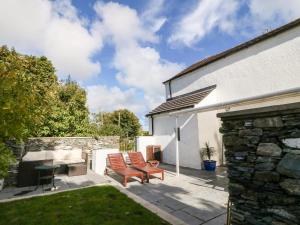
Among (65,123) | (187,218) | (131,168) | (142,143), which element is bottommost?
(187,218)

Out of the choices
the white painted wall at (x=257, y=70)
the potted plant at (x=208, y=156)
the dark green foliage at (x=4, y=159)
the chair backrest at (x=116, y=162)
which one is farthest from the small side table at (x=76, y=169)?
the white painted wall at (x=257, y=70)

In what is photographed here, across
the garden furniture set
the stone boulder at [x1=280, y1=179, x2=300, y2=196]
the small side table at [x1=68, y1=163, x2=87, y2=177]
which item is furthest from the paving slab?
the small side table at [x1=68, y1=163, x2=87, y2=177]

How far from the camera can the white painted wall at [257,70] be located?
9.20 m

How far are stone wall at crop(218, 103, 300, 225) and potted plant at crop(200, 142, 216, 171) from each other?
825 centimetres

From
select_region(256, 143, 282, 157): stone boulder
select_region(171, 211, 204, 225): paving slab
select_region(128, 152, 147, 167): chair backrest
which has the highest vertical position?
select_region(256, 143, 282, 157): stone boulder

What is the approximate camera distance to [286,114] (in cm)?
277

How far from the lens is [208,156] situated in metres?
12.1

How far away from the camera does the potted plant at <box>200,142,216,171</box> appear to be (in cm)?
1146

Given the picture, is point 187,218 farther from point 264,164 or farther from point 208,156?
point 208,156

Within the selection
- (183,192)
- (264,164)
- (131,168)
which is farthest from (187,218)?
(131,168)

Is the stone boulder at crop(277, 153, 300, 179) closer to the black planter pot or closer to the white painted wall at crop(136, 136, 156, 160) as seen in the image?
the black planter pot

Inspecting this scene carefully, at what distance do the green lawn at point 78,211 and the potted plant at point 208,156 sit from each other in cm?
636

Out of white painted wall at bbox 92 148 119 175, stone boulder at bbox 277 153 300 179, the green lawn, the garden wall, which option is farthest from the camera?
the garden wall

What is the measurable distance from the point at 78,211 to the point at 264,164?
4.93 m
